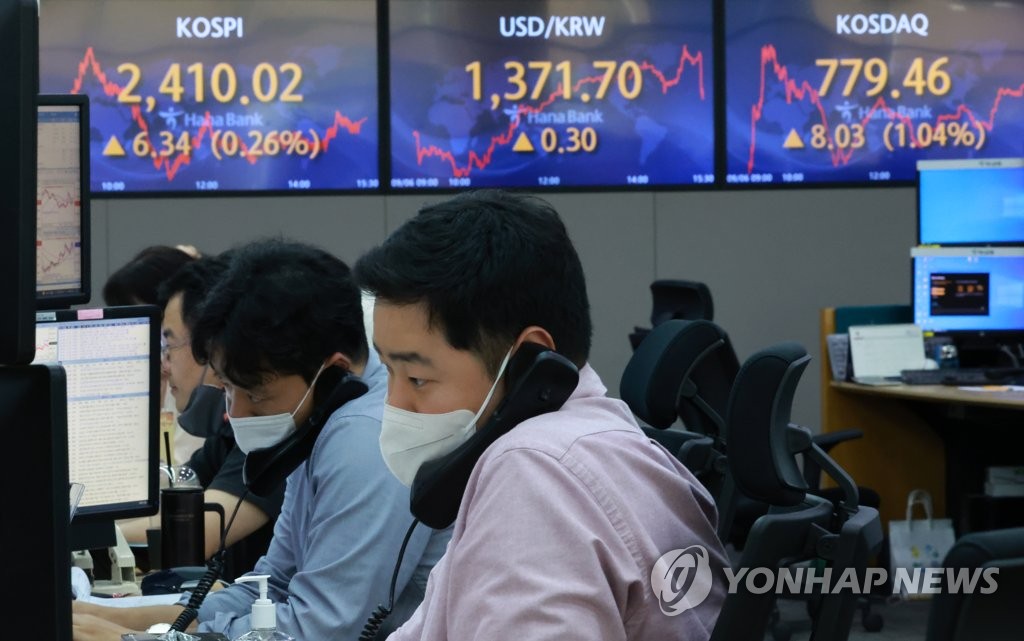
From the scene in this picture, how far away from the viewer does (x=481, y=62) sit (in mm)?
5324

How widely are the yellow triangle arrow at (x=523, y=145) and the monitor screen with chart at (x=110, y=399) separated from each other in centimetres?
333

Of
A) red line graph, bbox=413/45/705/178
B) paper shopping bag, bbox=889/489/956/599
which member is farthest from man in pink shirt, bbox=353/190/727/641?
red line graph, bbox=413/45/705/178

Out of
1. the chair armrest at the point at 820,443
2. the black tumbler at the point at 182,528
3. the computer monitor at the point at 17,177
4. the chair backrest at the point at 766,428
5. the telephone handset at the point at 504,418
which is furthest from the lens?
the chair armrest at the point at 820,443

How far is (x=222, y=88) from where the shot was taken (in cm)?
527

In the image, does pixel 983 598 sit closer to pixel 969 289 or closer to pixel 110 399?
pixel 110 399

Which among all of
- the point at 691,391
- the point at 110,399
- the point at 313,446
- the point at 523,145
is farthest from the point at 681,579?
the point at 523,145

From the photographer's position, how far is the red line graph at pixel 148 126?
521 centimetres

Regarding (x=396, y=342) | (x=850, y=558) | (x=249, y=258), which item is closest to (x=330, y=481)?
(x=249, y=258)

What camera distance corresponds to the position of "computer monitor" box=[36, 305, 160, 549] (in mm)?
2043

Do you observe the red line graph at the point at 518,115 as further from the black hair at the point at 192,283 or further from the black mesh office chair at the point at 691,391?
the black hair at the point at 192,283

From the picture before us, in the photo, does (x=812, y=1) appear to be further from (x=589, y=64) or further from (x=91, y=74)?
(x=91, y=74)

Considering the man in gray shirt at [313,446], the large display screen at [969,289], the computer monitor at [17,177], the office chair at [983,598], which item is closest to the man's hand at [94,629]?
the man in gray shirt at [313,446]

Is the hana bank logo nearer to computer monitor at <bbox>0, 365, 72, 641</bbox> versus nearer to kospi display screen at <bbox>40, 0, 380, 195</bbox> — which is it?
computer monitor at <bbox>0, 365, 72, 641</bbox>

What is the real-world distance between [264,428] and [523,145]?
3.55 meters
